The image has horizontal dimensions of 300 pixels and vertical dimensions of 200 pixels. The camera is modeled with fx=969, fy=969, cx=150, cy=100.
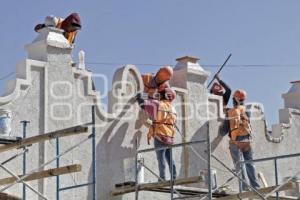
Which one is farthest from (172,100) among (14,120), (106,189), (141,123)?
(14,120)

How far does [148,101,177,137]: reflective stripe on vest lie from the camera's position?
16625mm

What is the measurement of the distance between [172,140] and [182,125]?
1.29m

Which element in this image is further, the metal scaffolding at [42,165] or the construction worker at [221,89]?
the construction worker at [221,89]

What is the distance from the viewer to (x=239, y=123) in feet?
60.5

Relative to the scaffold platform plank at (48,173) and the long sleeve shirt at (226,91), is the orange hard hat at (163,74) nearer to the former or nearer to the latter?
the long sleeve shirt at (226,91)

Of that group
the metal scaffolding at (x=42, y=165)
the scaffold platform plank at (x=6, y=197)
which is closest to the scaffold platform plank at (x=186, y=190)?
the metal scaffolding at (x=42, y=165)

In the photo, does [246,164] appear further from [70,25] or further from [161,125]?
[70,25]

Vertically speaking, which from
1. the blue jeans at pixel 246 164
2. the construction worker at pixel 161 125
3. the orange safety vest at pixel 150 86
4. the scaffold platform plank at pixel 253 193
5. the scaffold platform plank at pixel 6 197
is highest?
the orange safety vest at pixel 150 86

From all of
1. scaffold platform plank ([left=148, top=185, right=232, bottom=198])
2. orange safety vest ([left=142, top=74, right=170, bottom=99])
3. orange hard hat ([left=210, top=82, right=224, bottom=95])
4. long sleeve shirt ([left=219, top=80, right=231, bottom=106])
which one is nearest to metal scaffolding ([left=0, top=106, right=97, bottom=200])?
scaffold platform plank ([left=148, top=185, right=232, bottom=198])

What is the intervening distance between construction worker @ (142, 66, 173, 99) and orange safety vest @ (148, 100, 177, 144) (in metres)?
0.41

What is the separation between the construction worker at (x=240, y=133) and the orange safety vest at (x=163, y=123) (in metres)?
2.02

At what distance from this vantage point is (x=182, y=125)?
→ 18047mm

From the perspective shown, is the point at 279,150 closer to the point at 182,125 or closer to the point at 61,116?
the point at 182,125

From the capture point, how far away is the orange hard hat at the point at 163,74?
56.3 feet
